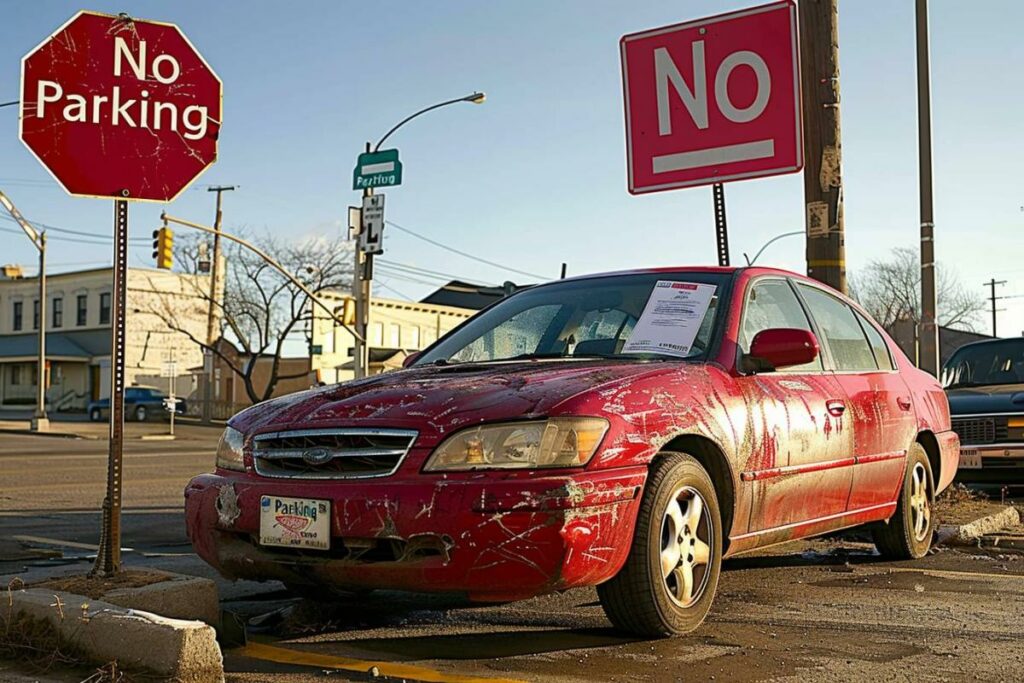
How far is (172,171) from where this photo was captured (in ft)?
15.7

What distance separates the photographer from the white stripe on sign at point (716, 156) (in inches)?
322

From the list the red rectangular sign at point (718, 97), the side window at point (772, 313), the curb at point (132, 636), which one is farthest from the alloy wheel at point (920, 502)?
the curb at point (132, 636)

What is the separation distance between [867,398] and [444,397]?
9.33 ft

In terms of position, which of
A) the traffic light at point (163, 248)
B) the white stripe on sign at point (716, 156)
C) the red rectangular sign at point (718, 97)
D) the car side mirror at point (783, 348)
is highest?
the traffic light at point (163, 248)

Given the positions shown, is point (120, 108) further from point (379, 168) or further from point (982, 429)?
point (379, 168)

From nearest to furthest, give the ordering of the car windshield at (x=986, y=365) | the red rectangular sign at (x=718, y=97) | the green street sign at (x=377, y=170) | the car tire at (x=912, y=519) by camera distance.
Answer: the car tire at (x=912, y=519) → the red rectangular sign at (x=718, y=97) → the car windshield at (x=986, y=365) → the green street sign at (x=377, y=170)

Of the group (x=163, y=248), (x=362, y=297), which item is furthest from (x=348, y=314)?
(x=163, y=248)

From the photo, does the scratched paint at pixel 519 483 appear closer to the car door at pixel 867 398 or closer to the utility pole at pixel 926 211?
the car door at pixel 867 398

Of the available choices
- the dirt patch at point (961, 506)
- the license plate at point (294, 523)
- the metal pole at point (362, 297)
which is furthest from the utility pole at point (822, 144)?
the metal pole at point (362, 297)

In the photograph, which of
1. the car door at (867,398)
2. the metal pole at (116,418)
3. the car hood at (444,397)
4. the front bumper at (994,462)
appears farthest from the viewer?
the front bumper at (994,462)

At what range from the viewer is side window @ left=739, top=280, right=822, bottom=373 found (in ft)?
17.8

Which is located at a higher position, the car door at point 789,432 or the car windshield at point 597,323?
the car windshield at point 597,323

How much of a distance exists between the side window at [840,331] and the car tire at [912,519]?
2.16 ft

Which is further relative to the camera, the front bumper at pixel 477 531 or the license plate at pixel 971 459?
the license plate at pixel 971 459
